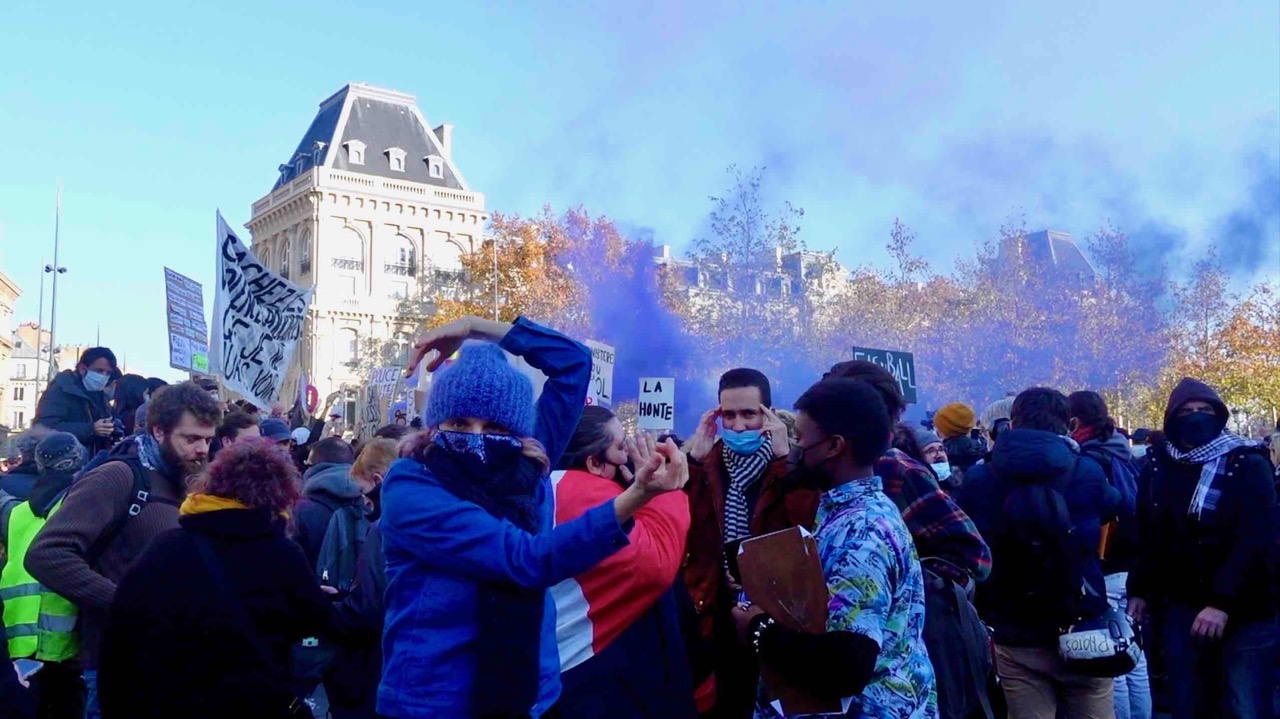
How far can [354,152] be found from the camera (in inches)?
2438

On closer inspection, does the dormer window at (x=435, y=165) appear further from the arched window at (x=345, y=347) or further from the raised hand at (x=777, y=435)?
the raised hand at (x=777, y=435)

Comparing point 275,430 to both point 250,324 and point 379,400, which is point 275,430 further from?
point 379,400

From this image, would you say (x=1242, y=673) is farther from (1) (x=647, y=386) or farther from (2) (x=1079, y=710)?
(1) (x=647, y=386)

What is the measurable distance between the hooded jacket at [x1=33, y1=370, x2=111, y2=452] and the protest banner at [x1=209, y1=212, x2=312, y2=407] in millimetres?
1276

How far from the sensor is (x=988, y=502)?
521 cm

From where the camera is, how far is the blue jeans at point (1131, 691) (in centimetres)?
702

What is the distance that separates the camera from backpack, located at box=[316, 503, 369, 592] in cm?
568

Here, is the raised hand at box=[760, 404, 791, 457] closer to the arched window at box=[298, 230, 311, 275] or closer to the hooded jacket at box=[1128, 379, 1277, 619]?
the hooded jacket at box=[1128, 379, 1277, 619]

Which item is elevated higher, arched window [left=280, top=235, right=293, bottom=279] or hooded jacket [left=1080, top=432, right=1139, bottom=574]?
arched window [left=280, top=235, right=293, bottom=279]

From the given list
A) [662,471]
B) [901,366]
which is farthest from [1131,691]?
[662,471]

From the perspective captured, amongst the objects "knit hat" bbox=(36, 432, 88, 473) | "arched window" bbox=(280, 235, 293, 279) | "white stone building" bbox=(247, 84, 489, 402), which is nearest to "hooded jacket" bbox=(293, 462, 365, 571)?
"knit hat" bbox=(36, 432, 88, 473)

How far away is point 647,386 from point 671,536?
27.5 feet

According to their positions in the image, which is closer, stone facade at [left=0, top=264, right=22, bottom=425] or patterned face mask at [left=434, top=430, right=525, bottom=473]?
patterned face mask at [left=434, top=430, right=525, bottom=473]

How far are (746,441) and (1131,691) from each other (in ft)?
14.3
